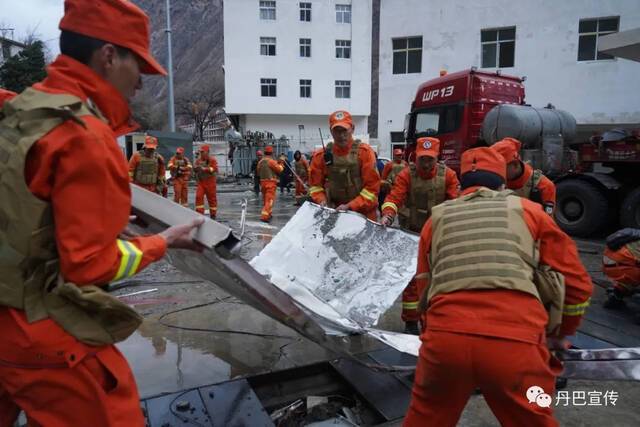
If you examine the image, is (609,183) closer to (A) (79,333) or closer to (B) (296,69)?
(A) (79,333)

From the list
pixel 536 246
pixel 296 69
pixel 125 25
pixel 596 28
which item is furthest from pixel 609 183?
pixel 296 69

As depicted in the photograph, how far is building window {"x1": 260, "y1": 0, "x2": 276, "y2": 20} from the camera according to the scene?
98.7ft

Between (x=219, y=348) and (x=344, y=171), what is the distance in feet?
6.79

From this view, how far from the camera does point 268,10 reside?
1189 inches

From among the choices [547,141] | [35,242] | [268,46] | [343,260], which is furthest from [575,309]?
[268,46]

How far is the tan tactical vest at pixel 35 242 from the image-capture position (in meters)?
1.26

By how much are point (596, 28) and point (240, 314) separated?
21.7m

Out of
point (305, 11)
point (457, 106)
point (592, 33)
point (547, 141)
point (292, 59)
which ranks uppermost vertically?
point (305, 11)

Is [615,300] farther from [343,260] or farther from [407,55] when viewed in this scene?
[407,55]

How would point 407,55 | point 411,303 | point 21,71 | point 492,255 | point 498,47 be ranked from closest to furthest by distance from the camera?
point 492,255 → point 411,303 → point 498,47 → point 407,55 → point 21,71

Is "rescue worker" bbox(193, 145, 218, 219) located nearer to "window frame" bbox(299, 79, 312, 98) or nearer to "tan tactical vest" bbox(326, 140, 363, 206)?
"tan tactical vest" bbox(326, 140, 363, 206)

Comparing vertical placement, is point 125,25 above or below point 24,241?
above

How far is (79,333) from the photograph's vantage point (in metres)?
1.33
